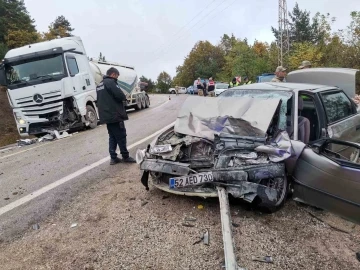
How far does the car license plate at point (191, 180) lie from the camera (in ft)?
11.6

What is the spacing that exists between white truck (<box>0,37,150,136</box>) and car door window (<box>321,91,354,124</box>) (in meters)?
8.17

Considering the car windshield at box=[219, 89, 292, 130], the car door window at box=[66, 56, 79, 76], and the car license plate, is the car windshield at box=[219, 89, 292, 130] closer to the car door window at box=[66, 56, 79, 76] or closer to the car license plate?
the car license plate

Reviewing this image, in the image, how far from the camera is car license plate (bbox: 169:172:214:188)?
3.52 metres

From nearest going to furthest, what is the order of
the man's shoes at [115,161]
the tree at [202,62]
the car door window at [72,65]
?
the man's shoes at [115,161], the car door window at [72,65], the tree at [202,62]

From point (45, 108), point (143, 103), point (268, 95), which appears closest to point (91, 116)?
point (45, 108)

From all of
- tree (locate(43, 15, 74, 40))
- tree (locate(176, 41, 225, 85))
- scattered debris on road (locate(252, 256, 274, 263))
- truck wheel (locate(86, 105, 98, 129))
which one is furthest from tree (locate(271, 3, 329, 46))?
scattered debris on road (locate(252, 256, 274, 263))

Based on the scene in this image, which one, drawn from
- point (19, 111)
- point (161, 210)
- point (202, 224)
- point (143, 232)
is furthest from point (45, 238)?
point (19, 111)

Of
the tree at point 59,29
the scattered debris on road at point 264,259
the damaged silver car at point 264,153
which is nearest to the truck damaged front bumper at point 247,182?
the damaged silver car at point 264,153

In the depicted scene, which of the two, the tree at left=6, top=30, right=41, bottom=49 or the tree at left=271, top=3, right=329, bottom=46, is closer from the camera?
the tree at left=6, top=30, right=41, bottom=49

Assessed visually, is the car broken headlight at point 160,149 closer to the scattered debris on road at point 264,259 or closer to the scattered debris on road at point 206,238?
the scattered debris on road at point 206,238

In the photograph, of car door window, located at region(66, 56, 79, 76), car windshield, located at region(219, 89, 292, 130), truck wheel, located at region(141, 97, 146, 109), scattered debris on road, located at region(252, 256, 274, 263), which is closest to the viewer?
scattered debris on road, located at region(252, 256, 274, 263)

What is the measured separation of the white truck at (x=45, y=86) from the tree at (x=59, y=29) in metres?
32.5

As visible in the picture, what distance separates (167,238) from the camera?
318cm

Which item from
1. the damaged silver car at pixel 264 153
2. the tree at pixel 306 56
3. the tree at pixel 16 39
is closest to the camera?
the damaged silver car at pixel 264 153
